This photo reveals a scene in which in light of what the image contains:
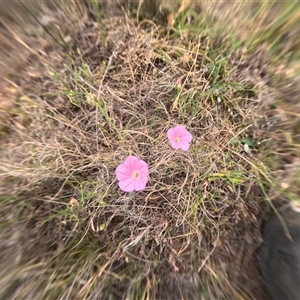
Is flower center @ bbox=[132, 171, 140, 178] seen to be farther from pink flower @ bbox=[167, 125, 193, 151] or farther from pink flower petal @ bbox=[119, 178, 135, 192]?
pink flower @ bbox=[167, 125, 193, 151]

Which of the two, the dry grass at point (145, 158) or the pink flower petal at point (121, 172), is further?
the dry grass at point (145, 158)

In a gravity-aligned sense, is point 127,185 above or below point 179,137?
below

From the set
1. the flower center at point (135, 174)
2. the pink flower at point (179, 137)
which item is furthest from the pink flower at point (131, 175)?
the pink flower at point (179, 137)

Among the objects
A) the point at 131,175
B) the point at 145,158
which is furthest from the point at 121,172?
the point at 145,158

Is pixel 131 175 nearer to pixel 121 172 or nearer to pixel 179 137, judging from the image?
pixel 121 172

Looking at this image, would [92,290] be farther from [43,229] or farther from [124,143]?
[124,143]

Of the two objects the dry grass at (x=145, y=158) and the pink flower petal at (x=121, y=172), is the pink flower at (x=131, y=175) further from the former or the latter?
the dry grass at (x=145, y=158)

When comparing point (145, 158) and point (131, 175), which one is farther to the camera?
point (145, 158)
